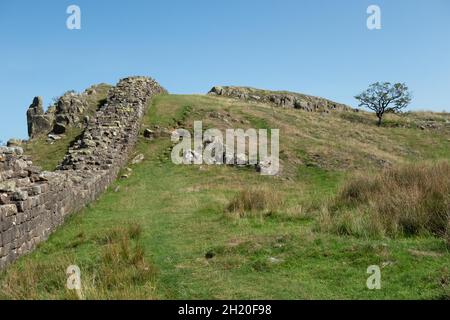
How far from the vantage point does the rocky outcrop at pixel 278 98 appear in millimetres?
52469

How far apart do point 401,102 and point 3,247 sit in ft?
171

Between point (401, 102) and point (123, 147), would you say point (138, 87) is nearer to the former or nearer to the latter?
point (123, 147)

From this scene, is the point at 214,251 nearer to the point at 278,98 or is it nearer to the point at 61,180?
the point at 61,180

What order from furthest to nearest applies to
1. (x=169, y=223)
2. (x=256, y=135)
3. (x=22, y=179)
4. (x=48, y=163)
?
(x=256, y=135) → (x=48, y=163) → (x=169, y=223) → (x=22, y=179)

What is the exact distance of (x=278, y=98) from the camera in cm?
5400

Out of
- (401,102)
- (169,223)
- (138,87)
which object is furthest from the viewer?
(401,102)

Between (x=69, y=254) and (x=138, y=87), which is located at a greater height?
(x=138, y=87)

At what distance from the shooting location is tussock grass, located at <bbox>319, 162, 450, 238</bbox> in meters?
9.97

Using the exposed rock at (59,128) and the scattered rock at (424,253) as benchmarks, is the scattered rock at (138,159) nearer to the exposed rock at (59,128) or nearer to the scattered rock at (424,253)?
the exposed rock at (59,128)

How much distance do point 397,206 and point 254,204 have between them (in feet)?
15.4

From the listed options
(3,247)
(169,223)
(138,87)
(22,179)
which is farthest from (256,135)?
(3,247)

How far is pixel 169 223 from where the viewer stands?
12914 mm

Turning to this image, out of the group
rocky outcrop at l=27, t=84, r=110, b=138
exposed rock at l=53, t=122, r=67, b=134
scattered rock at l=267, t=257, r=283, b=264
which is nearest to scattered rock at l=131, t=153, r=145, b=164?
rocky outcrop at l=27, t=84, r=110, b=138

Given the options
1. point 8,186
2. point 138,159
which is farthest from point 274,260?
point 138,159
